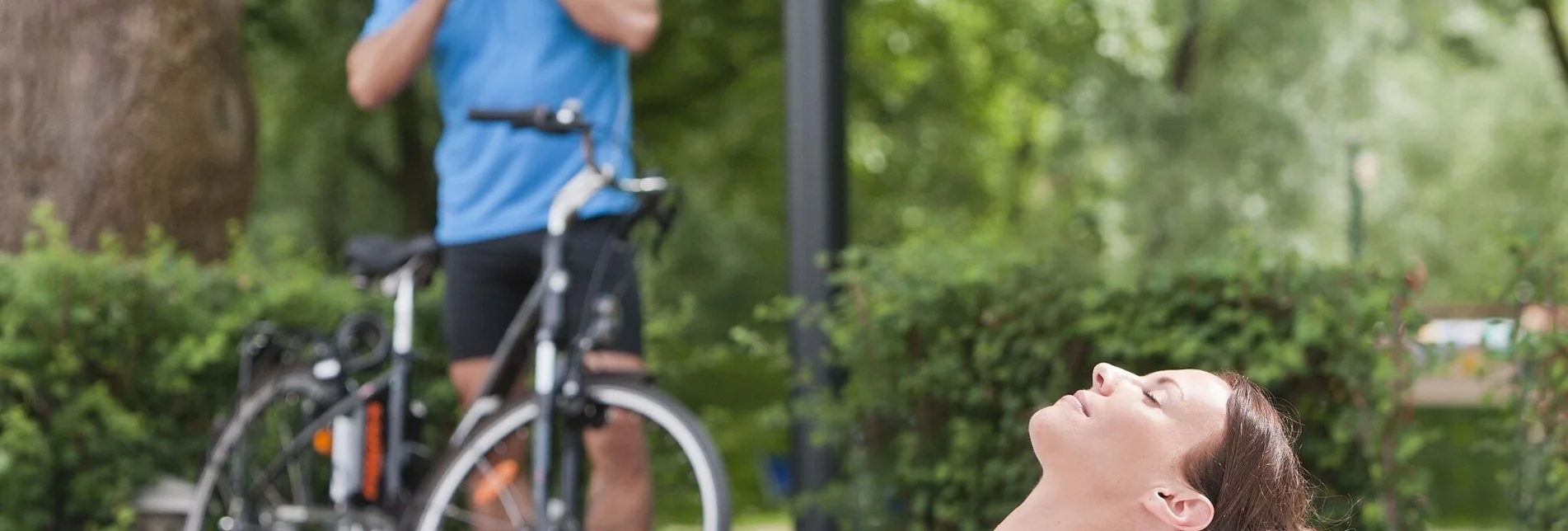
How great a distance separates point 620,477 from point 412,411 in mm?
861

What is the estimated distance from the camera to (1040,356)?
4.19m

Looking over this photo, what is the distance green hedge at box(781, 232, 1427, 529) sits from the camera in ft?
12.5

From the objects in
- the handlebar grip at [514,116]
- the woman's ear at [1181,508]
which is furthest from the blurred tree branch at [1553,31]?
the woman's ear at [1181,508]

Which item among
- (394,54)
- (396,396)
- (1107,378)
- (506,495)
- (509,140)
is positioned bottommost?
(506,495)

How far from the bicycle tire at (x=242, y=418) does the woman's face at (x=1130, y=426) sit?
3250 mm

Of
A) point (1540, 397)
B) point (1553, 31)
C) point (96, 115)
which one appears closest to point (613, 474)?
point (1540, 397)

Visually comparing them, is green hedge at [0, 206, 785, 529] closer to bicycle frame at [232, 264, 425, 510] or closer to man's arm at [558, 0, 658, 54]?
bicycle frame at [232, 264, 425, 510]

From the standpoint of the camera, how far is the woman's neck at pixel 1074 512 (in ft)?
6.18

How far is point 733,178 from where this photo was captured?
15203 millimetres

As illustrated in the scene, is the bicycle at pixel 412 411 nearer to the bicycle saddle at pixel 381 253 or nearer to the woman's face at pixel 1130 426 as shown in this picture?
the bicycle saddle at pixel 381 253

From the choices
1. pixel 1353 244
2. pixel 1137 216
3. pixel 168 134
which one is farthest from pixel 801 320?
pixel 1353 244

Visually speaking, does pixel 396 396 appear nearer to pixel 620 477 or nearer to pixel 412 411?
pixel 412 411

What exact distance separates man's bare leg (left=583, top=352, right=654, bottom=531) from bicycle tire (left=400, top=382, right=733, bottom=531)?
0.43ft

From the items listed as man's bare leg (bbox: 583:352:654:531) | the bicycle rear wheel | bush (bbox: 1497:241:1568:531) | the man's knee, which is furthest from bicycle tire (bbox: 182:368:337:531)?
bush (bbox: 1497:241:1568:531)
